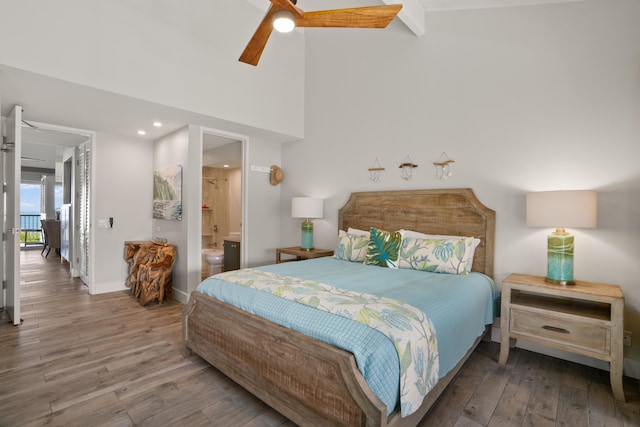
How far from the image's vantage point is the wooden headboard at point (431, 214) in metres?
3.00

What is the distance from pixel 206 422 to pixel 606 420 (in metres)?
2.32

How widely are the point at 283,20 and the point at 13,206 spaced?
3.34 m

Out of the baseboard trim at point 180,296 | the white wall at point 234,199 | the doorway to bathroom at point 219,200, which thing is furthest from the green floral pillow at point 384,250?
the white wall at point 234,199

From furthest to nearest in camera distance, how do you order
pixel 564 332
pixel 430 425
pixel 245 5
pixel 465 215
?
pixel 245 5, pixel 465 215, pixel 564 332, pixel 430 425

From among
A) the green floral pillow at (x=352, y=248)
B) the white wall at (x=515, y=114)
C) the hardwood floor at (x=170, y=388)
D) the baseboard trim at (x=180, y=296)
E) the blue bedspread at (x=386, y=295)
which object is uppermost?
the white wall at (x=515, y=114)

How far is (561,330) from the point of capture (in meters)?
2.23

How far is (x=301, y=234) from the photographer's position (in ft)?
14.8

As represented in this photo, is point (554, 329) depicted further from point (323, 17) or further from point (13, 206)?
point (13, 206)

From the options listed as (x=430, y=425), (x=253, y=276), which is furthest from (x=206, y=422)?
(x=430, y=425)

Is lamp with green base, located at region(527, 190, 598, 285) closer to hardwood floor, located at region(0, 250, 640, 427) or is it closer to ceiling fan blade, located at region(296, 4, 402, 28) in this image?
hardwood floor, located at region(0, 250, 640, 427)

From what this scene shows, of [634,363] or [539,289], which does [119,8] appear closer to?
[539,289]

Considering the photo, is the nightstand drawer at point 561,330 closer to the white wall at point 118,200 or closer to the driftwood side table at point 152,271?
the driftwood side table at point 152,271

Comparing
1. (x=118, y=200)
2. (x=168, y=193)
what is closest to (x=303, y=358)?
(x=168, y=193)

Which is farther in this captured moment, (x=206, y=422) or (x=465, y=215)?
(x=465, y=215)
